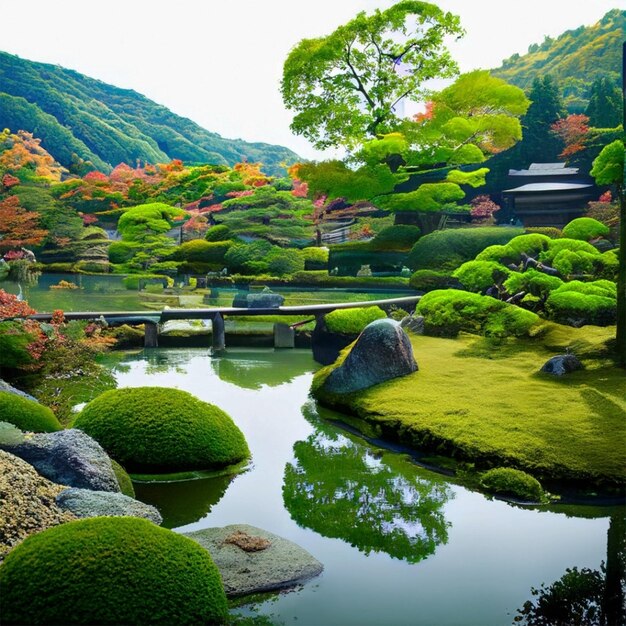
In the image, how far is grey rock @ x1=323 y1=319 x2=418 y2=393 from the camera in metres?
6.60

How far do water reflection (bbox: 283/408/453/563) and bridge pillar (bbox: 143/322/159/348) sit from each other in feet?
17.0

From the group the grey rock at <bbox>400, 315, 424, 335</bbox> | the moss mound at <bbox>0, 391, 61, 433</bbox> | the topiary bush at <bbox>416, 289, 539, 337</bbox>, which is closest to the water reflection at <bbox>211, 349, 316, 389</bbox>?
the grey rock at <bbox>400, 315, 424, 335</bbox>

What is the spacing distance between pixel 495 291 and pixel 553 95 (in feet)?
28.4

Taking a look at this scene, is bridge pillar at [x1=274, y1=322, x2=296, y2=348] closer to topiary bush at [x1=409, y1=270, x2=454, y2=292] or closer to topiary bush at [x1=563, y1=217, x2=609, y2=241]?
topiary bush at [x1=409, y1=270, x2=454, y2=292]

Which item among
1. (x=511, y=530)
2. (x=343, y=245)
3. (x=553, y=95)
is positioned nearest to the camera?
(x=511, y=530)

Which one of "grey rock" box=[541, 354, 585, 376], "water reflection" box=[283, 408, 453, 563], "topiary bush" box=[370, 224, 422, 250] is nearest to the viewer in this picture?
"water reflection" box=[283, 408, 453, 563]

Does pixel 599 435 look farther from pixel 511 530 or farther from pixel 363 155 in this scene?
pixel 363 155

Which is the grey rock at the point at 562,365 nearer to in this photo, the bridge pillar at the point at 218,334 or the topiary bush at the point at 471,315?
the topiary bush at the point at 471,315

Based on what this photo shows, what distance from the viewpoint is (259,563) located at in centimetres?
325

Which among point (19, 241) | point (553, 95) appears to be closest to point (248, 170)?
point (19, 241)

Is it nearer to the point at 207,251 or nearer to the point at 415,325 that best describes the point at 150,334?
the point at 415,325

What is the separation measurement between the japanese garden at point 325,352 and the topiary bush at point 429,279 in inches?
2.5

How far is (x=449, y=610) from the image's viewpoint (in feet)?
9.84

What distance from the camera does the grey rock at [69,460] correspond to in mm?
3762
